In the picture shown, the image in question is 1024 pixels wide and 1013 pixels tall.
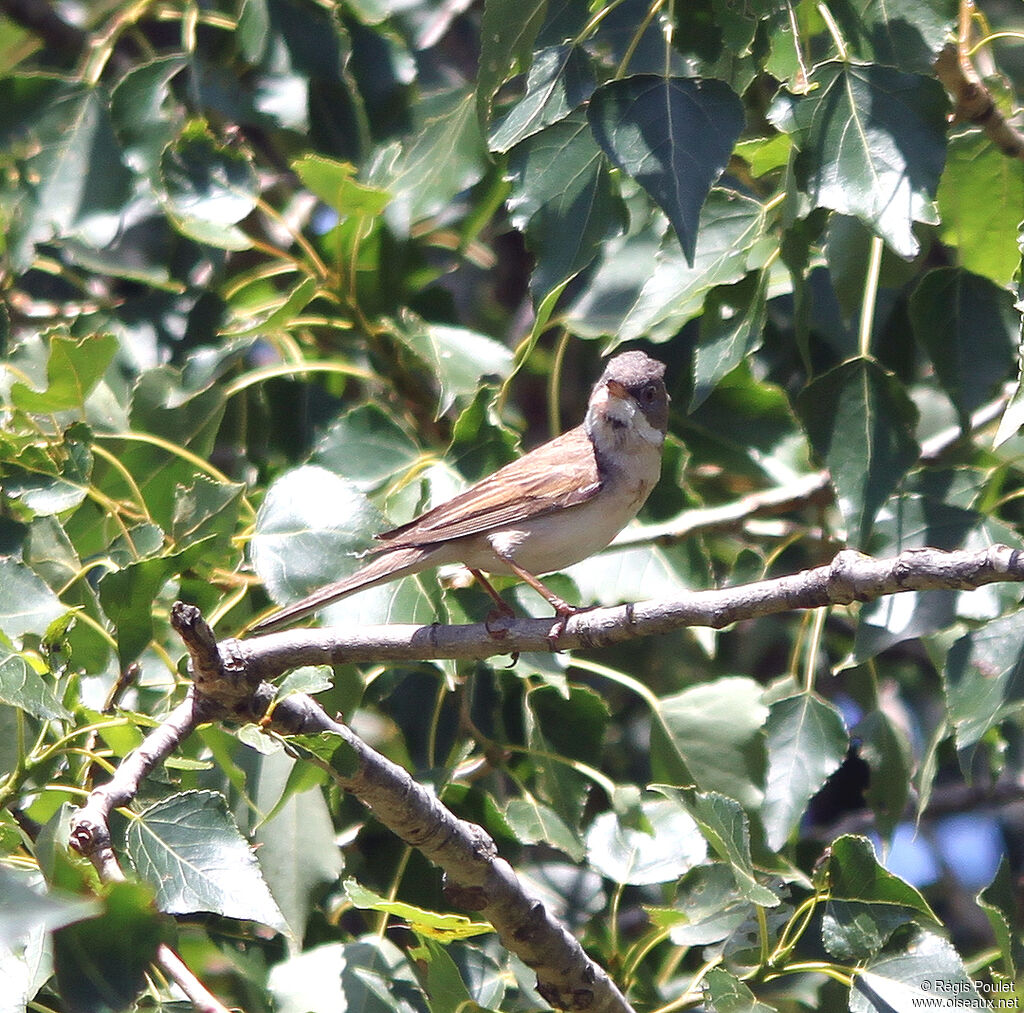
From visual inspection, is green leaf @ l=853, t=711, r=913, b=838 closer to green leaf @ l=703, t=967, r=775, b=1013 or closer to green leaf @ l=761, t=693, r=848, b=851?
green leaf @ l=761, t=693, r=848, b=851

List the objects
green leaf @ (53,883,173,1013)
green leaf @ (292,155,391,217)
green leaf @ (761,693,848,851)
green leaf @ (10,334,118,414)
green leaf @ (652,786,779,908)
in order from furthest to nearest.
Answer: green leaf @ (292,155,391,217)
green leaf @ (761,693,848,851)
green leaf @ (10,334,118,414)
green leaf @ (652,786,779,908)
green leaf @ (53,883,173,1013)

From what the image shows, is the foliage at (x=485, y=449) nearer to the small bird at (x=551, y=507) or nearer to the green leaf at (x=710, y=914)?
the green leaf at (x=710, y=914)

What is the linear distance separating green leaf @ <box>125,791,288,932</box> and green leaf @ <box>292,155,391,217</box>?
2.12 meters

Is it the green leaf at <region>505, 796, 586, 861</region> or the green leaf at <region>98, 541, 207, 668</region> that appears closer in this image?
the green leaf at <region>98, 541, 207, 668</region>

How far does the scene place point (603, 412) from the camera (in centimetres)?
443

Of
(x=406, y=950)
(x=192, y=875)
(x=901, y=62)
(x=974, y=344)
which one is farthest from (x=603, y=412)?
(x=192, y=875)

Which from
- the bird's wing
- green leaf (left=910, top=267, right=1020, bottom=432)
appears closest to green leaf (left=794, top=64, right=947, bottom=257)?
green leaf (left=910, top=267, right=1020, bottom=432)

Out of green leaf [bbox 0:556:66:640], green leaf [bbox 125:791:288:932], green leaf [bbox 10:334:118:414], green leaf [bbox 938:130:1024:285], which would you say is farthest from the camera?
green leaf [bbox 938:130:1024:285]

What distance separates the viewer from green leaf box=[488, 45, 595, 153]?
3203 millimetres

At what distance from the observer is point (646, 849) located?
147 inches

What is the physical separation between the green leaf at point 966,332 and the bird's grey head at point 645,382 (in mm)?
909

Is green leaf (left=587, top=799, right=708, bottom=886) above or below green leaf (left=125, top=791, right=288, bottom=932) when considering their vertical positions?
below

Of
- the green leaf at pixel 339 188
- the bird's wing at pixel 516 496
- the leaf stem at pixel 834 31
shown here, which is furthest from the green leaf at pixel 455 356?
the leaf stem at pixel 834 31

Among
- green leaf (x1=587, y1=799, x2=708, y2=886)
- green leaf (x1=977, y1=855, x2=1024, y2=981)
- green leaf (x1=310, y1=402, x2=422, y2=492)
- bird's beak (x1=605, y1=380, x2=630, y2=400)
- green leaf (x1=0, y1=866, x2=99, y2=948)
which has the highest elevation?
green leaf (x1=0, y1=866, x2=99, y2=948)
